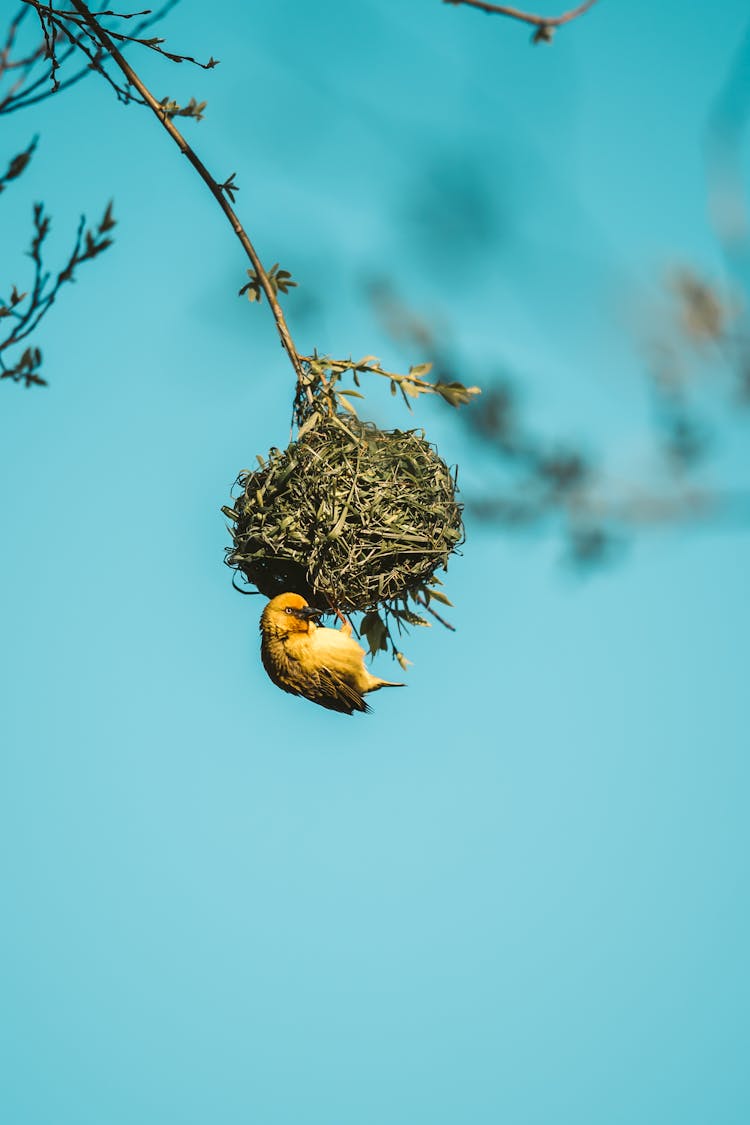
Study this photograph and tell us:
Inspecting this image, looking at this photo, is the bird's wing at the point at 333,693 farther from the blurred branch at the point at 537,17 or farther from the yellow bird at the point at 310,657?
the blurred branch at the point at 537,17

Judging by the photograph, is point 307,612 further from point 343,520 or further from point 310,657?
point 343,520

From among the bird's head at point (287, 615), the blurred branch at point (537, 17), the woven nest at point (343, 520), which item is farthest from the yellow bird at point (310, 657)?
the blurred branch at point (537, 17)

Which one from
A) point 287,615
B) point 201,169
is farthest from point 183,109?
point 287,615

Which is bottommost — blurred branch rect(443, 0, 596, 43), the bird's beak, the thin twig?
blurred branch rect(443, 0, 596, 43)

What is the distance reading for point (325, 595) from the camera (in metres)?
3.38

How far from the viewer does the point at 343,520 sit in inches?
131

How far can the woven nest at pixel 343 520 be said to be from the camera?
132 inches

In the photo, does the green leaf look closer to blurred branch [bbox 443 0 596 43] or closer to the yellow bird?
the yellow bird

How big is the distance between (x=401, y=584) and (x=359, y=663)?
0.29 m

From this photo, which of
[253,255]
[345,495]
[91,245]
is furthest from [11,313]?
[345,495]

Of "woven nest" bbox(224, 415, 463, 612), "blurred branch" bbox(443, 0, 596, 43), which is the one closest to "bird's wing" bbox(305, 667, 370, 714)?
"woven nest" bbox(224, 415, 463, 612)

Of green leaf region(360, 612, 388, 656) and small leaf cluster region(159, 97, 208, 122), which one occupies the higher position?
small leaf cluster region(159, 97, 208, 122)

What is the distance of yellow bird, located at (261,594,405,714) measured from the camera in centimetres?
323

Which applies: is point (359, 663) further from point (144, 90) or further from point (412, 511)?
point (144, 90)
